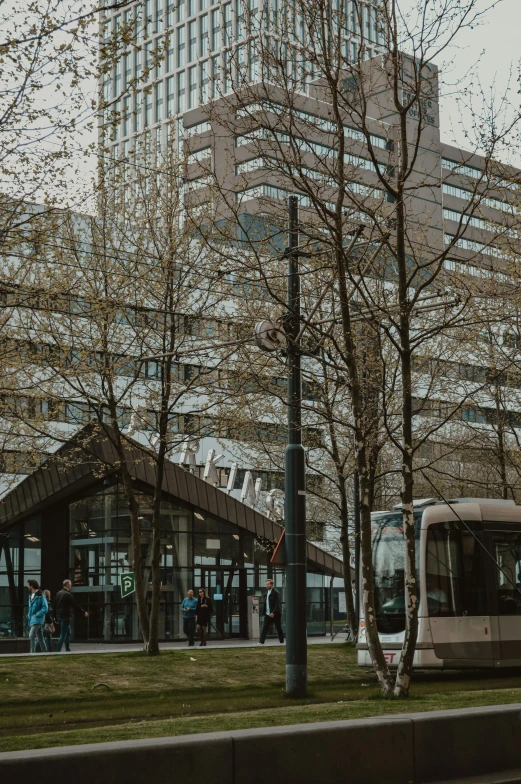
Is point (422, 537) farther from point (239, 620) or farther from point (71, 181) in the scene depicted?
point (239, 620)

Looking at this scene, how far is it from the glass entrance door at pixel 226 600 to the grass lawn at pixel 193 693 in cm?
996

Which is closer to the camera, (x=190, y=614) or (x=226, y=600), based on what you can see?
(x=190, y=614)

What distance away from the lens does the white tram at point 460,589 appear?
800 inches

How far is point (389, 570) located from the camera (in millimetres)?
21781

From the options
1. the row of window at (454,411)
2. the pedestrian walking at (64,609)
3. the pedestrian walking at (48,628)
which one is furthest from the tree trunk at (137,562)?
the row of window at (454,411)

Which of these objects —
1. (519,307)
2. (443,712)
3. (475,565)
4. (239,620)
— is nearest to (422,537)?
(475,565)

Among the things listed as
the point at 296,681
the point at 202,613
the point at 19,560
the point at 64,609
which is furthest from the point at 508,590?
the point at 19,560

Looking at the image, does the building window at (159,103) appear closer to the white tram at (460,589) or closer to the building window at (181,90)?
the building window at (181,90)

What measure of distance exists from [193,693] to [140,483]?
13.6 m

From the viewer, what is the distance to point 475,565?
20.8 m

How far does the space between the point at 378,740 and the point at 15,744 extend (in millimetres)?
2860

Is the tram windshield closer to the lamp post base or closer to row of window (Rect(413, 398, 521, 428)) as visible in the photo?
row of window (Rect(413, 398, 521, 428))

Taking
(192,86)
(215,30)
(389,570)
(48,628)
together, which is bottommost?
(48,628)

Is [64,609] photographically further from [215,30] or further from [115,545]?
[215,30]
